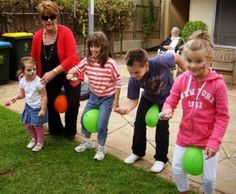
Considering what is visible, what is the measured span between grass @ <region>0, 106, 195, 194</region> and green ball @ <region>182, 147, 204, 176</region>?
78cm

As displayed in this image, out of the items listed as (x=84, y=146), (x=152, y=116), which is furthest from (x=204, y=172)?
(x=84, y=146)

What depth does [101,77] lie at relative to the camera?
13.4 ft

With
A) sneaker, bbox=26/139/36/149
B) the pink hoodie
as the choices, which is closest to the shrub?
sneaker, bbox=26/139/36/149

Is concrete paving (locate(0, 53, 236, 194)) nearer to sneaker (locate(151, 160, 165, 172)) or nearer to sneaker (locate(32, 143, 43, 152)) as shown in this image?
sneaker (locate(151, 160, 165, 172))

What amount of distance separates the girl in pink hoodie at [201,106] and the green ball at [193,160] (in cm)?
4

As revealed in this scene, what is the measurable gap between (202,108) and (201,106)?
17mm

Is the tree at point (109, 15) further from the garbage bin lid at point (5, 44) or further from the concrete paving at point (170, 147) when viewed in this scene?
the concrete paving at point (170, 147)

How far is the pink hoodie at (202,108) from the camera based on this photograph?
8.91 ft

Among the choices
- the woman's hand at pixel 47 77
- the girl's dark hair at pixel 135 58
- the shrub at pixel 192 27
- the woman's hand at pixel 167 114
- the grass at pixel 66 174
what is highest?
the shrub at pixel 192 27

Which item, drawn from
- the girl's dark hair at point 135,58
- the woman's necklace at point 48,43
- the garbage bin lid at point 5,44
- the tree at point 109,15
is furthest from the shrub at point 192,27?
the girl's dark hair at point 135,58

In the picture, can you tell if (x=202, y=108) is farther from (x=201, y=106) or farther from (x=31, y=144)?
(x=31, y=144)

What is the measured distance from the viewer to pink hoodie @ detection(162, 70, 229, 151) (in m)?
2.71

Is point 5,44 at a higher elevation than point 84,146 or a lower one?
higher

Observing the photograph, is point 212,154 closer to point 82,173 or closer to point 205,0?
point 82,173
